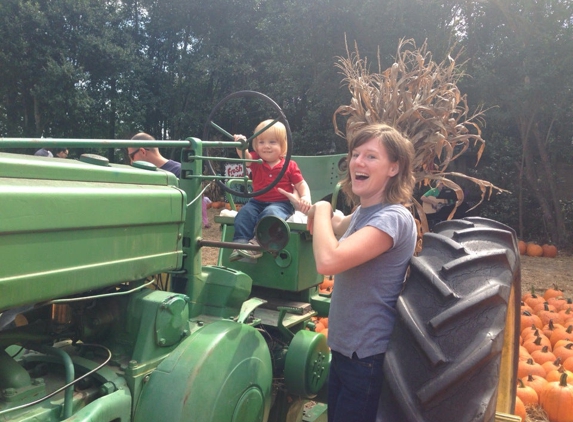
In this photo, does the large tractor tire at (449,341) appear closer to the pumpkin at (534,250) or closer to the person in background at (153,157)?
the person in background at (153,157)

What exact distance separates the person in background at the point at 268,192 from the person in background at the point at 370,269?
1275 mm

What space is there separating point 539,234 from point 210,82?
32.8ft

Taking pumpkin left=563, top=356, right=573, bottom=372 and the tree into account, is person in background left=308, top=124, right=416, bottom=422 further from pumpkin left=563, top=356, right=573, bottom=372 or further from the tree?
the tree

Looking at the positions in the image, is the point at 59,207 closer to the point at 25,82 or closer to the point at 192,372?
the point at 192,372

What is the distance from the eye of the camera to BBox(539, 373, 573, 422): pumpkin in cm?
349

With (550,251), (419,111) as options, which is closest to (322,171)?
(419,111)

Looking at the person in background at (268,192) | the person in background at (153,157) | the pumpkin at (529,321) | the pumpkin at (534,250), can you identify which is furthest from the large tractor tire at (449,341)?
the pumpkin at (534,250)

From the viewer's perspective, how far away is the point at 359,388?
6.13 ft

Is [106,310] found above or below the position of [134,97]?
below

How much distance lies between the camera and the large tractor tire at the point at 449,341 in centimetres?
166

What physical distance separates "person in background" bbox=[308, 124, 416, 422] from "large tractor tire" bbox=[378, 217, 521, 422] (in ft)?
0.27

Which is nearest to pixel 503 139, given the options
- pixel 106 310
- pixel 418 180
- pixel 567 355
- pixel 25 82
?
pixel 418 180

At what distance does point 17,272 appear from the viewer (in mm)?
1412

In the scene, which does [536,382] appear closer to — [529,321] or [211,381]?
[529,321]
